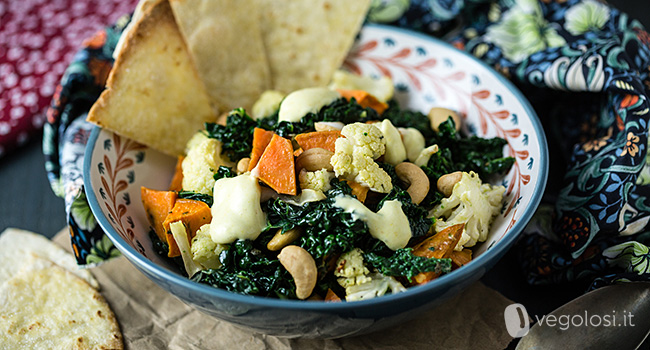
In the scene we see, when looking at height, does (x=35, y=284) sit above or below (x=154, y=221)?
below

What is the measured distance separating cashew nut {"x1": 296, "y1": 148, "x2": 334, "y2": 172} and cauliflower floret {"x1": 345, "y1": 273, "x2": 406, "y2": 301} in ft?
1.59

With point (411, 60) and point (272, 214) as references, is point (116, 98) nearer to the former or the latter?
point (272, 214)

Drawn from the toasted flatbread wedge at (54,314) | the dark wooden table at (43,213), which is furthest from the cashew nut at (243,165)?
the dark wooden table at (43,213)

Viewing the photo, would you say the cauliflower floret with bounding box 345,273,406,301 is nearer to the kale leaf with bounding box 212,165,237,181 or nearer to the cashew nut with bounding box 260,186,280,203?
the cashew nut with bounding box 260,186,280,203

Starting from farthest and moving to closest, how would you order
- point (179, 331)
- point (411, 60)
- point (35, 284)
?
point (411, 60) → point (35, 284) → point (179, 331)

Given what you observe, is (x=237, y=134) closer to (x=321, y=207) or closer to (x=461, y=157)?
(x=321, y=207)

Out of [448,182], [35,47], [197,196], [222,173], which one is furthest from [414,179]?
[35,47]

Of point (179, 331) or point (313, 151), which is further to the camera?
point (179, 331)

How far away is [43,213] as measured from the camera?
3.24m

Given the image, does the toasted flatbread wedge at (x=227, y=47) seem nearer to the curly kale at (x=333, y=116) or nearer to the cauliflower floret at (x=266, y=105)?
the cauliflower floret at (x=266, y=105)

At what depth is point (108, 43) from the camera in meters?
3.35

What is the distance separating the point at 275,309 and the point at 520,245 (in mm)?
1461

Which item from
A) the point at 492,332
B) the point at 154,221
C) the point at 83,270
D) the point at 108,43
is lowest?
the point at 83,270

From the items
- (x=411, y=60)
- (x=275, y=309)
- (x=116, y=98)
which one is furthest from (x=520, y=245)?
(x=116, y=98)
